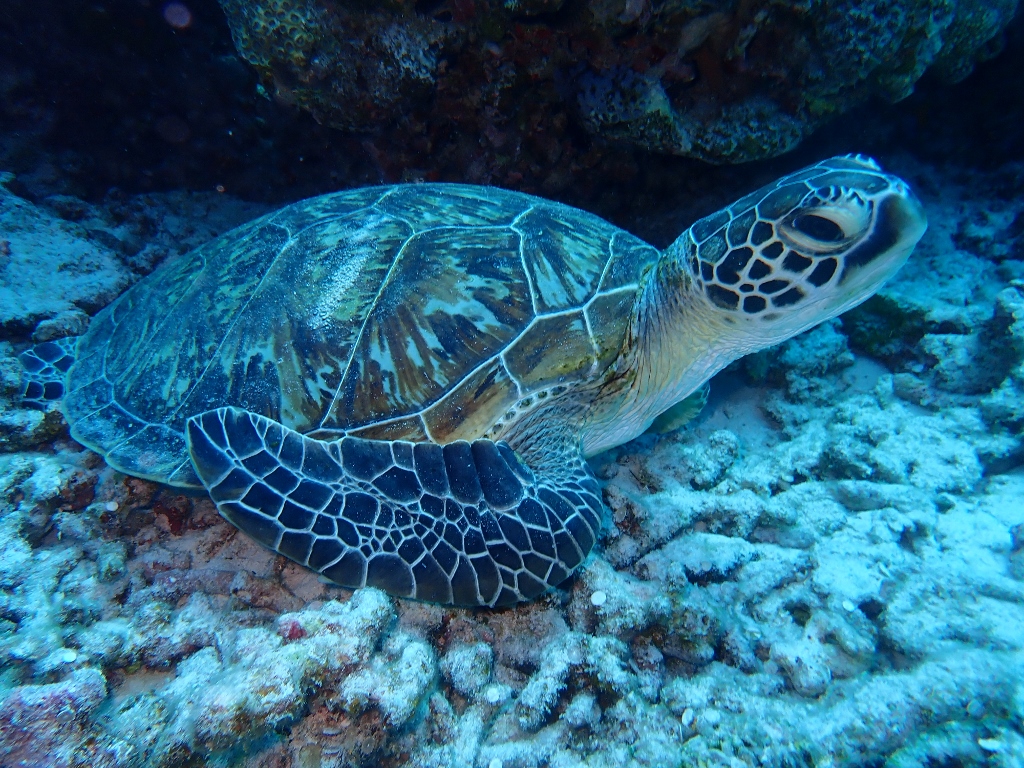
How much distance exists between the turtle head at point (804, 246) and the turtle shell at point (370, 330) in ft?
1.73

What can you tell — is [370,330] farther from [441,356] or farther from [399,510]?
[399,510]

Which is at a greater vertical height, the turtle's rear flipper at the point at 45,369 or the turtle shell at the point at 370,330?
the turtle shell at the point at 370,330

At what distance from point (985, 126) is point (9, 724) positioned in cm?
767

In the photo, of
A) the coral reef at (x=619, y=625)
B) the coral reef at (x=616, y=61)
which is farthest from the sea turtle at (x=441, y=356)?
the coral reef at (x=616, y=61)

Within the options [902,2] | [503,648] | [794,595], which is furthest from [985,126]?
[503,648]

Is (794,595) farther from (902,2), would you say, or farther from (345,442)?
(902,2)

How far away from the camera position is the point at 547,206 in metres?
2.98

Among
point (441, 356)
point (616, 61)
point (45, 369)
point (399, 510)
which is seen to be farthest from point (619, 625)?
point (45, 369)

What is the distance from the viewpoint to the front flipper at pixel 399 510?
1.81 m

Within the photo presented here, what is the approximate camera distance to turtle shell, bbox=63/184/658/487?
7.42 ft

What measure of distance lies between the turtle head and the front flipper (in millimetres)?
1236

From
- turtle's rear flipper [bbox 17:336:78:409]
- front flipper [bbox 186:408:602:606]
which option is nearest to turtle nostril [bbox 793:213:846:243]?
front flipper [bbox 186:408:602:606]

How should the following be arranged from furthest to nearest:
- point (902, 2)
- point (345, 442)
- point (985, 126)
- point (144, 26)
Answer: point (985, 126) → point (144, 26) → point (902, 2) → point (345, 442)

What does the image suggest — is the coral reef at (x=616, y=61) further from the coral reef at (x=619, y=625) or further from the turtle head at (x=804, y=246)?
the coral reef at (x=619, y=625)
